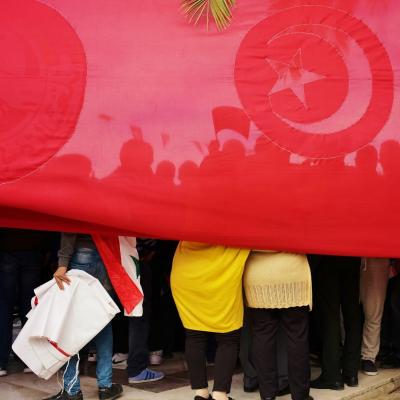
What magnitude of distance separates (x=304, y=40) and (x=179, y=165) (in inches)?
43.7

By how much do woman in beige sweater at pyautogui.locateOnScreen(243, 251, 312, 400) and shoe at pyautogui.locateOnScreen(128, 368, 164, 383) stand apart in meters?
0.85

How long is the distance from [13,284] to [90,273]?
0.86 metres

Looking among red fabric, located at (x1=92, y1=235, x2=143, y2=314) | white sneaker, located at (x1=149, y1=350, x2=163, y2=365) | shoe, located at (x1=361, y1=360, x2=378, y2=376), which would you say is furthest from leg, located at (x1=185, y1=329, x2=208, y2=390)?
shoe, located at (x1=361, y1=360, x2=378, y2=376)

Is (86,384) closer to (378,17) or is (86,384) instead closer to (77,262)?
(77,262)

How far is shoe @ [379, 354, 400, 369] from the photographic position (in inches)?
221

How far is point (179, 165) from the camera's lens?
4.36 meters

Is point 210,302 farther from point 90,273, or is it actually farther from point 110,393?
point 110,393

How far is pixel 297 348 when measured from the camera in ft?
14.9

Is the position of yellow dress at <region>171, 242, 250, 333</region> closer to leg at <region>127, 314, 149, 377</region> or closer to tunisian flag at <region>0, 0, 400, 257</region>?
tunisian flag at <region>0, 0, 400, 257</region>

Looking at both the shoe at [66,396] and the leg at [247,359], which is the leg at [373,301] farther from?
the shoe at [66,396]

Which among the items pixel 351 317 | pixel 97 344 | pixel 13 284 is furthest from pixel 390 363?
pixel 13 284

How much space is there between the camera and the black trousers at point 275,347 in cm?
455

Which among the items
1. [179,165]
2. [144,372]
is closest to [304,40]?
[179,165]

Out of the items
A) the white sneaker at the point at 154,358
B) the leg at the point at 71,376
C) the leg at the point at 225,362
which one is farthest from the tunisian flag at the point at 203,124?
the white sneaker at the point at 154,358
